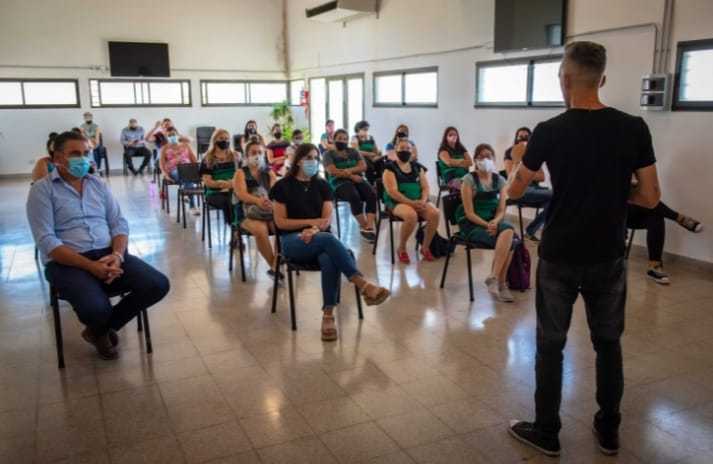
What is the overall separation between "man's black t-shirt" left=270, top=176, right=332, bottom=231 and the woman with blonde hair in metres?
2.03

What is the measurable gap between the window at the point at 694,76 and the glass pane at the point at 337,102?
23.6 ft

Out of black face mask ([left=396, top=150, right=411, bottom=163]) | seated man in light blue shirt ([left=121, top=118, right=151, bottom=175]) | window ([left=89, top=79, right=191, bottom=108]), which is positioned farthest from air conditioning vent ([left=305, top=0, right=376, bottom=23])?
black face mask ([left=396, top=150, right=411, bottom=163])

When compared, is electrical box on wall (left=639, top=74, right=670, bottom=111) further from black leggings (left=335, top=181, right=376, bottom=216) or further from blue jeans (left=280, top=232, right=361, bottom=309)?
blue jeans (left=280, top=232, right=361, bottom=309)

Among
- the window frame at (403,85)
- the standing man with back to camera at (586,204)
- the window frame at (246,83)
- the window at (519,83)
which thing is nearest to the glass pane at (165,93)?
the window frame at (246,83)

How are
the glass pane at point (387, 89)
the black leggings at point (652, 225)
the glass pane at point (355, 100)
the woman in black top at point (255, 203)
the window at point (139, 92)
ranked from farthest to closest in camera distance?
the window at point (139, 92), the glass pane at point (355, 100), the glass pane at point (387, 89), the black leggings at point (652, 225), the woman in black top at point (255, 203)

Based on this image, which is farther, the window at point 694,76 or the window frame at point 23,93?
the window frame at point 23,93

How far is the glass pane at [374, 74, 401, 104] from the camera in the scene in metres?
9.76

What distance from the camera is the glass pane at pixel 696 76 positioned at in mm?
5016

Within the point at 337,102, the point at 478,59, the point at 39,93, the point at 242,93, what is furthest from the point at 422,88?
the point at 39,93

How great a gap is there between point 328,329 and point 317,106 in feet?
32.7

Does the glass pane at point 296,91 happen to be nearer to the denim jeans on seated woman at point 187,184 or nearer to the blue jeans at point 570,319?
the denim jeans on seated woman at point 187,184

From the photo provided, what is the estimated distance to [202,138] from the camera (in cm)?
1301

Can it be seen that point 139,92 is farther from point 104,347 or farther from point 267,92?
point 104,347

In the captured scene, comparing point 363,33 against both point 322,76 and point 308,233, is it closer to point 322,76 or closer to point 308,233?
point 322,76
